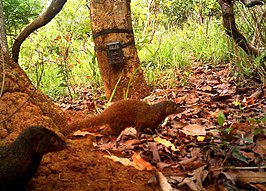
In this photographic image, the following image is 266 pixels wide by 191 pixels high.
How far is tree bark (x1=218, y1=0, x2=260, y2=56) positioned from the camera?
401cm

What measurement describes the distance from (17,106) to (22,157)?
74 centimetres

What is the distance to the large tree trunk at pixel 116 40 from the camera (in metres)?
4.06

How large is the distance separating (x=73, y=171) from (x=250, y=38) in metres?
4.15

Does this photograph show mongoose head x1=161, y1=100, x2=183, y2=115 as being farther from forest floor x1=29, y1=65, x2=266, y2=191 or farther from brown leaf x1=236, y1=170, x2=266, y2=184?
brown leaf x1=236, y1=170, x2=266, y2=184

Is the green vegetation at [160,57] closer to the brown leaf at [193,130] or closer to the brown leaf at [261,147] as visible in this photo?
the brown leaf at [193,130]

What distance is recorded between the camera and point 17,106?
7.68ft

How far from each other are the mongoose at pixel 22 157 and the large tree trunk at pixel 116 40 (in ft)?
7.51

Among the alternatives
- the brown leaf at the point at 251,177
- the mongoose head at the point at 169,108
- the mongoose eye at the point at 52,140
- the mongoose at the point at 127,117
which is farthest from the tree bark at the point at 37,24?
the brown leaf at the point at 251,177

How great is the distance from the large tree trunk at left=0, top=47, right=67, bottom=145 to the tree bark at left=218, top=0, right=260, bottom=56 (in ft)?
8.09

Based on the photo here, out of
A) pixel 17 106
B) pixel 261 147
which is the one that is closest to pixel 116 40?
pixel 17 106

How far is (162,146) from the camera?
251 cm

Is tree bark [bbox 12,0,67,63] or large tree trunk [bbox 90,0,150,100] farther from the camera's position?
large tree trunk [bbox 90,0,150,100]

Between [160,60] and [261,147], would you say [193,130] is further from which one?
[160,60]

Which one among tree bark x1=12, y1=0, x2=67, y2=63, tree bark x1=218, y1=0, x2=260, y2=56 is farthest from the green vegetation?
tree bark x1=12, y1=0, x2=67, y2=63
